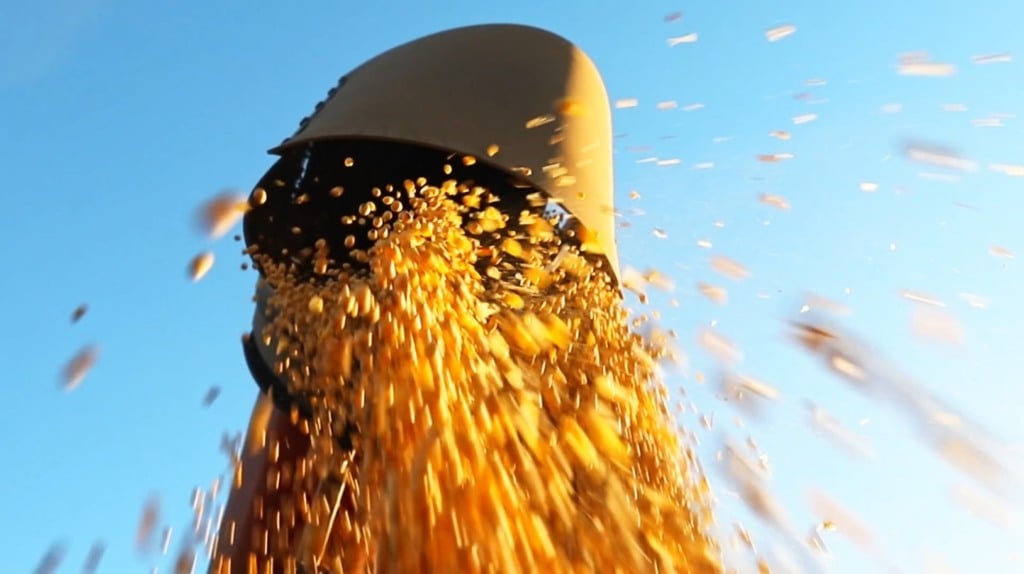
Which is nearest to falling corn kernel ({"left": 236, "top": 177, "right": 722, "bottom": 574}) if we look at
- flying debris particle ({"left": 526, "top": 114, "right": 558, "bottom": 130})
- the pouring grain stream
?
the pouring grain stream

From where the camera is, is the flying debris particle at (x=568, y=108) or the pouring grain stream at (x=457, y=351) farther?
the flying debris particle at (x=568, y=108)

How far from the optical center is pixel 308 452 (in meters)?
4.41

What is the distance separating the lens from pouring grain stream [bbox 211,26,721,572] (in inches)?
116

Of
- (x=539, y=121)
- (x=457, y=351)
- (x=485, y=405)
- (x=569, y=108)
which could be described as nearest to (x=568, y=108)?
(x=569, y=108)

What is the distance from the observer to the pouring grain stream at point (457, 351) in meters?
2.95

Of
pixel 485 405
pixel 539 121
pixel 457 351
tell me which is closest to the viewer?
pixel 485 405

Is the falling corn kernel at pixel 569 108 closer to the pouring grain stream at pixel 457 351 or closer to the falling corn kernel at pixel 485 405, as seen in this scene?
the pouring grain stream at pixel 457 351

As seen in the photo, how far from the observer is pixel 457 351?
3.28 meters

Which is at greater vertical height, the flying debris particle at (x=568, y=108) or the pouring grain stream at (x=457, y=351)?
the flying debris particle at (x=568, y=108)

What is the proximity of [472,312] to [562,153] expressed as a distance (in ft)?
2.44

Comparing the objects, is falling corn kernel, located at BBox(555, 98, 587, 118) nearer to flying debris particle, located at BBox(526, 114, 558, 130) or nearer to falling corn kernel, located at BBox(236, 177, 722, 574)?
flying debris particle, located at BBox(526, 114, 558, 130)

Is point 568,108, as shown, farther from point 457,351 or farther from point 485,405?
point 485,405

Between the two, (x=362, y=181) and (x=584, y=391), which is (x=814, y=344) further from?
(x=362, y=181)

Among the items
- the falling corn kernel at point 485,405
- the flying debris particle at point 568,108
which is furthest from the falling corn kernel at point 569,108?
the falling corn kernel at point 485,405
